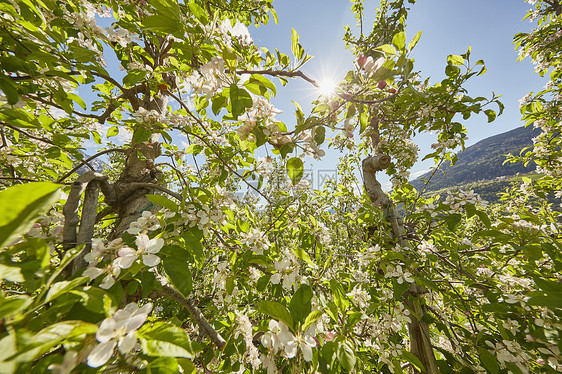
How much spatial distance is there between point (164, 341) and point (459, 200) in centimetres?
229

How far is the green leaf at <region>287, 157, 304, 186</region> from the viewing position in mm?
1037

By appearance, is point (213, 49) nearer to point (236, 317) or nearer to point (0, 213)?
point (0, 213)

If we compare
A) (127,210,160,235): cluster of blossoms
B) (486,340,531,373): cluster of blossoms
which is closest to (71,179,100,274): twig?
(127,210,160,235): cluster of blossoms

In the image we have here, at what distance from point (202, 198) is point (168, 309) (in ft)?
13.0

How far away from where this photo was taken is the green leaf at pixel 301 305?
86 centimetres

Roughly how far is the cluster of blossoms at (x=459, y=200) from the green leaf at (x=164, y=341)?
2.15 m

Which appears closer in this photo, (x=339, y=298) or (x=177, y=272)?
(x=177, y=272)

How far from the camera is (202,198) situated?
45.7 inches

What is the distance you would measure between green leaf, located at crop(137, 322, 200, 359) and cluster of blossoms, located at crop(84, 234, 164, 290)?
9.2 inches

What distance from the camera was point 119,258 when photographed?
2.37 feet

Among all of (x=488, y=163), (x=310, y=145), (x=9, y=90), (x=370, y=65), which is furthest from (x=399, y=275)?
(x=488, y=163)

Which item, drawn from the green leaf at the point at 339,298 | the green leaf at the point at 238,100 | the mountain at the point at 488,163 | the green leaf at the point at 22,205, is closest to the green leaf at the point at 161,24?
the green leaf at the point at 238,100

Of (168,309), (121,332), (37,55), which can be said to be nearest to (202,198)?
(121,332)

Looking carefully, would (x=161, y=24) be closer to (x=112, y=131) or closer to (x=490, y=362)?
(x=112, y=131)
